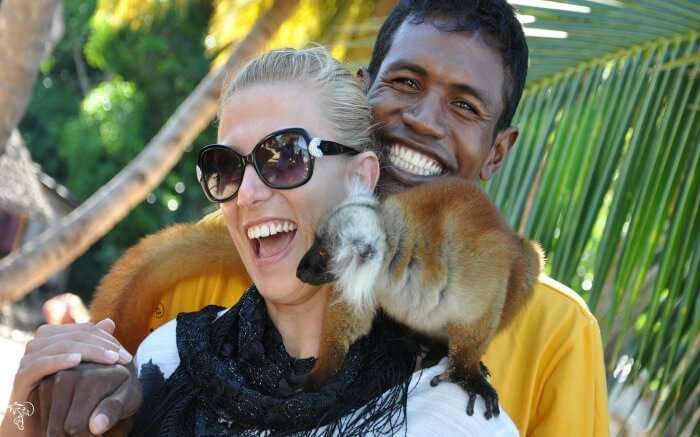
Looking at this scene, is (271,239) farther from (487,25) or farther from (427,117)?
(487,25)

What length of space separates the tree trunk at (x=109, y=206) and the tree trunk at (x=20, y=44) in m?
0.84

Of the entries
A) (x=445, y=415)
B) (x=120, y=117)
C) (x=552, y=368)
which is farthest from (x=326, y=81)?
(x=120, y=117)

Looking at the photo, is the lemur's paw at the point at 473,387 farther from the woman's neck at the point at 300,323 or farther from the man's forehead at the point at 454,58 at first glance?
the man's forehead at the point at 454,58

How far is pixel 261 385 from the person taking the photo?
2.01 m

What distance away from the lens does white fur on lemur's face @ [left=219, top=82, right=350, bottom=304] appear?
2.02 m

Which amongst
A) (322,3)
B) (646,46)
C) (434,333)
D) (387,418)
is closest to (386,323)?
(434,333)

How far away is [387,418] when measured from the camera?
1.86 m

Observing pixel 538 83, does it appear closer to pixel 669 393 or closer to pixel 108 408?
pixel 669 393

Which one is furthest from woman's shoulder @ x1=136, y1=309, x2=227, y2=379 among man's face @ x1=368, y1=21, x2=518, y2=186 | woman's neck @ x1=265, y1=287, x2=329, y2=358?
man's face @ x1=368, y1=21, x2=518, y2=186

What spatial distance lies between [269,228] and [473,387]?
60 cm

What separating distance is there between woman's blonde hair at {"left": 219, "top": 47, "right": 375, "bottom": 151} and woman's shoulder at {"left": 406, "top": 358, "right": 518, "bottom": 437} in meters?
0.61

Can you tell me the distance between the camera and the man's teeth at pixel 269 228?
2.03 metres

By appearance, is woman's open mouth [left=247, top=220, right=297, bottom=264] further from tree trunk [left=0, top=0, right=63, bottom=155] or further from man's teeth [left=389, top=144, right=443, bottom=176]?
tree trunk [left=0, top=0, right=63, bottom=155]

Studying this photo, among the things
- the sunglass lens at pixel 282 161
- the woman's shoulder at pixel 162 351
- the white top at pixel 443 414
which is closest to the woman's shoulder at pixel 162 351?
the woman's shoulder at pixel 162 351
